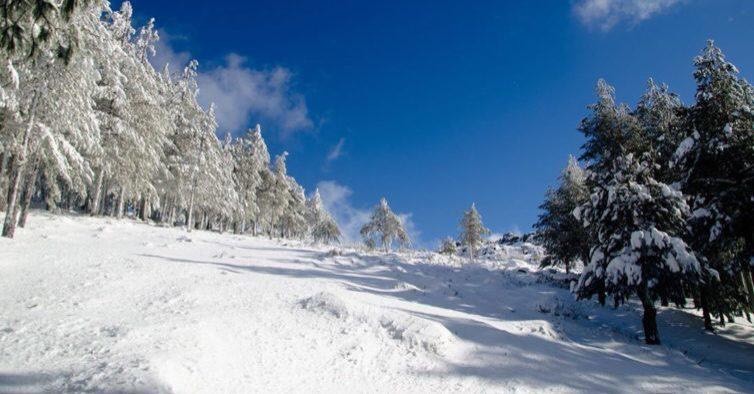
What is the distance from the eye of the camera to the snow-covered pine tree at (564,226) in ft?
86.7

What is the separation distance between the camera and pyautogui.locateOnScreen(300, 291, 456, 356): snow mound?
10.1 m

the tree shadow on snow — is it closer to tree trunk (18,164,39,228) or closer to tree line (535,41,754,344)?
tree line (535,41,754,344)

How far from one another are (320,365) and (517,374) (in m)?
4.21

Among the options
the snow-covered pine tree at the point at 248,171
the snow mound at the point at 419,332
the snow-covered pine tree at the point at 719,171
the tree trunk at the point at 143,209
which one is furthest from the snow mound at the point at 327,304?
the snow-covered pine tree at the point at 248,171

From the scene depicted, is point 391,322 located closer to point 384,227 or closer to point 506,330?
point 506,330

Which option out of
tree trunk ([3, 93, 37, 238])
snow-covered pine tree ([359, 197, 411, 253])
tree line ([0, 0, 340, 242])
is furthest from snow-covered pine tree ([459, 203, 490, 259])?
tree trunk ([3, 93, 37, 238])

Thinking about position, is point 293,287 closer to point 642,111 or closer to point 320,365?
point 320,365

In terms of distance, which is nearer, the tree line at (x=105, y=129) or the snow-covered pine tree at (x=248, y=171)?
the tree line at (x=105, y=129)

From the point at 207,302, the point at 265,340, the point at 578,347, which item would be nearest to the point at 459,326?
the point at 578,347

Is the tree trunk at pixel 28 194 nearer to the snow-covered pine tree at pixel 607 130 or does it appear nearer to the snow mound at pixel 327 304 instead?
the snow mound at pixel 327 304

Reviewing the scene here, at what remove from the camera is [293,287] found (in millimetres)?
13578

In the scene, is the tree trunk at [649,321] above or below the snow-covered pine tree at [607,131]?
below

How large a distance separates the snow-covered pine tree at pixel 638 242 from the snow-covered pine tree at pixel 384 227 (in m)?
46.7

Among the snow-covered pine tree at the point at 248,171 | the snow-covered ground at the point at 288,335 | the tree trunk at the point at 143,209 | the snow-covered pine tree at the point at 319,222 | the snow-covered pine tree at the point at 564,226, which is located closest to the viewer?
the snow-covered ground at the point at 288,335
